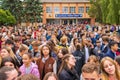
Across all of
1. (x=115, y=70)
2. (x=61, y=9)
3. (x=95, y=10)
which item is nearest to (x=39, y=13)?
(x=95, y=10)

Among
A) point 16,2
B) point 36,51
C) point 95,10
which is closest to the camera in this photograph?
point 36,51

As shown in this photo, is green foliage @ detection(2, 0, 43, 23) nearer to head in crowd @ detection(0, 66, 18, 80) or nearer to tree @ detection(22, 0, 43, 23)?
tree @ detection(22, 0, 43, 23)

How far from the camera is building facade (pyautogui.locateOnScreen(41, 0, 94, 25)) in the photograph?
101m

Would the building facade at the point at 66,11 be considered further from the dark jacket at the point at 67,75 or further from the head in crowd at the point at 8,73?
the head in crowd at the point at 8,73

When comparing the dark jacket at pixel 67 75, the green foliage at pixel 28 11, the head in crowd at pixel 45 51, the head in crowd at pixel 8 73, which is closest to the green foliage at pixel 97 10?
the green foliage at pixel 28 11

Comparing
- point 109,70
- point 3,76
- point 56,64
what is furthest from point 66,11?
point 3,76

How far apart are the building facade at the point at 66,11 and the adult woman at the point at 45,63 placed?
91972 mm

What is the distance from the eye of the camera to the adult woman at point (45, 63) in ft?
28.9

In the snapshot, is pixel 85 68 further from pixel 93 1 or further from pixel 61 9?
pixel 61 9

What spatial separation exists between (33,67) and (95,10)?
7019 centimetres

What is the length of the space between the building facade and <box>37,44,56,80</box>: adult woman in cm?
→ 9197

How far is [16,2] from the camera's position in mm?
67250

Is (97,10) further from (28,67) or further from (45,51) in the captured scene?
(28,67)

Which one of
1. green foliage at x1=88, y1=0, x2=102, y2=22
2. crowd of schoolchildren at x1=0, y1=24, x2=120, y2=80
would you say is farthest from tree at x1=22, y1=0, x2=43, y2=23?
crowd of schoolchildren at x1=0, y1=24, x2=120, y2=80
